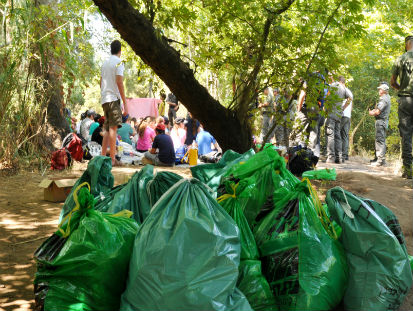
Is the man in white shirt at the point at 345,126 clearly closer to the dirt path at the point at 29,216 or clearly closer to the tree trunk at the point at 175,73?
the dirt path at the point at 29,216

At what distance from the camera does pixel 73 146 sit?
6.99 m

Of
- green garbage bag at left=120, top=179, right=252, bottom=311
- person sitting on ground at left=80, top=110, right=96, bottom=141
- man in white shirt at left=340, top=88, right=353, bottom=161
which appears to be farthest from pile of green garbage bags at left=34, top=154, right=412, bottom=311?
person sitting on ground at left=80, top=110, right=96, bottom=141

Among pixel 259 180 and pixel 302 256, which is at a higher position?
pixel 259 180

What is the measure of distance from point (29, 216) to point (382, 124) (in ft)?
25.0

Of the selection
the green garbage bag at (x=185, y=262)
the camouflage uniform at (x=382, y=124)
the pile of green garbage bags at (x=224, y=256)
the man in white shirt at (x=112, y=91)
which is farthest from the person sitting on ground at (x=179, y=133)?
the green garbage bag at (x=185, y=262)

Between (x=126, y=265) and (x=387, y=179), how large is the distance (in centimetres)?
550

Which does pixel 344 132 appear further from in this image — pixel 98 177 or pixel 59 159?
pixel 98 177

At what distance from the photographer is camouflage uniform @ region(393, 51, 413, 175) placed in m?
6.27

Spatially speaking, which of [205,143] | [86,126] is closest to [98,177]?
[205,143]

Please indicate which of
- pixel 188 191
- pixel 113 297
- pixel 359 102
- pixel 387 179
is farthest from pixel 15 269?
pixel 359 102

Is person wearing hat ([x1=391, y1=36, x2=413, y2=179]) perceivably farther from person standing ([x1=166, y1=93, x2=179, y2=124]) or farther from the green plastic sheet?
person standing ([x1=166, y1=93, x2=179, y2=124])

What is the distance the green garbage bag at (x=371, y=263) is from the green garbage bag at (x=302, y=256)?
62 mm

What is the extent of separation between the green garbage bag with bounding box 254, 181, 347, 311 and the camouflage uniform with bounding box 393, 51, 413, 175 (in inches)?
193

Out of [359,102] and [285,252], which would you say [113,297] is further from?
[359,102]
